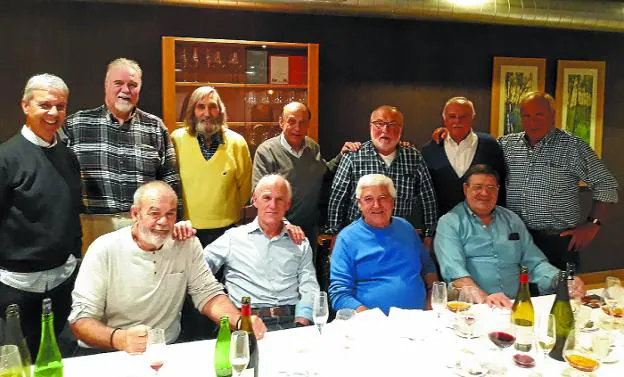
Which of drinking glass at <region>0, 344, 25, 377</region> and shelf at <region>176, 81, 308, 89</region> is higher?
shelf at <region>176, 81, 308, 89</region>

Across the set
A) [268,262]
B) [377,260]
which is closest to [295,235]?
[268,262]

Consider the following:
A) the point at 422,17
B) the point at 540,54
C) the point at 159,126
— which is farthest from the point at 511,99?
the point at 159,126

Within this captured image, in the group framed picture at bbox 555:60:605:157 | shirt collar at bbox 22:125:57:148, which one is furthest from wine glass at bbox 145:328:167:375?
framed picture at bbox 555:60:605:157

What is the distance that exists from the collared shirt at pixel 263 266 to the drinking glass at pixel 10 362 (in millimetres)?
1365

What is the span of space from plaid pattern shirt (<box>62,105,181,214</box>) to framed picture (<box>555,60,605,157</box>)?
14.8 ft

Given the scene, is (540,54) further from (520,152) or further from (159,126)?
(159,126)

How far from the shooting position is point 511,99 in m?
5.71

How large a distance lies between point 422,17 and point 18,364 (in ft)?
13.3

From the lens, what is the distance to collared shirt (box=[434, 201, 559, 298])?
10.3 feet

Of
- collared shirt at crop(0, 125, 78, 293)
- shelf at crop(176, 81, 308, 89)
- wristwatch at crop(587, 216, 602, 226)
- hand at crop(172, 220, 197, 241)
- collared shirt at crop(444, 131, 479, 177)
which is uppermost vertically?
shelf at crop(176, 81, 308, 89)

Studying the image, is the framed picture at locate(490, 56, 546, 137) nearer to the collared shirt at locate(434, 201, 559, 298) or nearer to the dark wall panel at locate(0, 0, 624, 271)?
the dark wall panel at locate(0, 0, 624, 271)

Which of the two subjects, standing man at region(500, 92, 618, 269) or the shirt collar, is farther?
standing man at region(500, 92, 618, 269)

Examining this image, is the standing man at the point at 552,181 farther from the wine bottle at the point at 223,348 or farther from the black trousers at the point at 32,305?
the black trousers at the point at 32,305

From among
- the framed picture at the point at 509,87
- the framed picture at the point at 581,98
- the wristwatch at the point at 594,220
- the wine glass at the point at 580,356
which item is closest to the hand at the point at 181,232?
the wine glass at the point at 580,356
